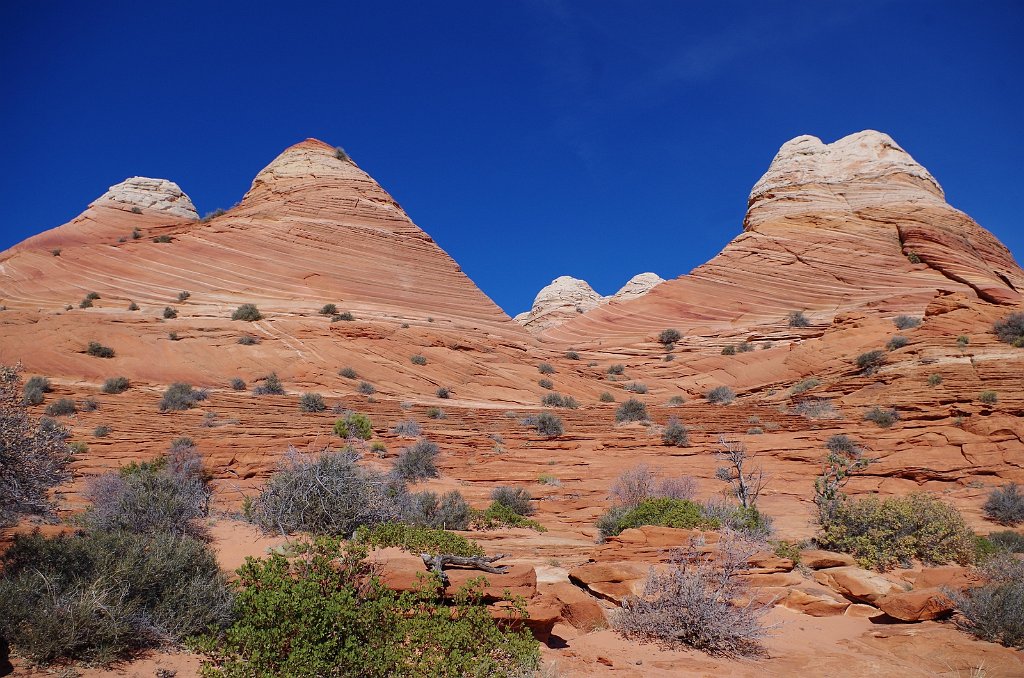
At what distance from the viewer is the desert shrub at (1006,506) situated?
33.2 feet

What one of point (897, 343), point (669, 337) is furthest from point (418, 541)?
point (669, 337)

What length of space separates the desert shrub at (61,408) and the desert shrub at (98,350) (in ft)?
19.2

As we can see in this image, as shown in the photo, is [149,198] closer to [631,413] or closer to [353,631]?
[631,413]

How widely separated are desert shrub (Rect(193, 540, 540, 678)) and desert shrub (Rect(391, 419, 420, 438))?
10.1 metres

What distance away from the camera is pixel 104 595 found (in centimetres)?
427

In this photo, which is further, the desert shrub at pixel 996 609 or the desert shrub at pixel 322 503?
the desert shrub at pixel 322 503

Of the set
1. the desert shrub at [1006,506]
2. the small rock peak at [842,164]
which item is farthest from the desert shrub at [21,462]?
the small rock peak at [842,164]

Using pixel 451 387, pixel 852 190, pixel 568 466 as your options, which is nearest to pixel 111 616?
pixel 568 466

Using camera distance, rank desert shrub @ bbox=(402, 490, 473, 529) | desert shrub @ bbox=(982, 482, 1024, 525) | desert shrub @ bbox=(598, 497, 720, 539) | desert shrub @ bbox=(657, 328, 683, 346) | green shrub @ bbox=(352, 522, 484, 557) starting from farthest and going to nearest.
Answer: desert shrub @ bbox=(657, 328, 683, 346) → desert shrub @ bbox=(982, 482, 1024, 525) → desert shrub @ bbox=(402, 490, 473, 529) → desert shrub @ bbox=(598, 497, 720, 539) → green shrub @ bbox=(352, 522, 484, 557)

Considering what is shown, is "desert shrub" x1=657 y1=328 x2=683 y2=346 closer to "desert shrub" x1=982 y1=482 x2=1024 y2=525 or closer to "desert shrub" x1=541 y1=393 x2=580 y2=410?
"desert shrub" x1=541 y1=393 x2=580 y2=410

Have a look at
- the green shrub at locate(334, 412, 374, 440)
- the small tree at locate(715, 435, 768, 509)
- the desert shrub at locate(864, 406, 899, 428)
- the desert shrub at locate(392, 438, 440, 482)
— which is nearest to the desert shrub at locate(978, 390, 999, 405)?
the desert shrub at locate(864, 406, 899, 428)

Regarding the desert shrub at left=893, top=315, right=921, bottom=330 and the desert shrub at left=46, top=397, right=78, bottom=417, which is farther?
Result: the desert shrub at left=893, top=315, right=921, bottom=330

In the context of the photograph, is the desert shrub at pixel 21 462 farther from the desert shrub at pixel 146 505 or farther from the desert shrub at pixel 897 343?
the desert shrub at pixel 897 343

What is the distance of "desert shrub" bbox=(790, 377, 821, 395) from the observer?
21.3 metres
